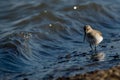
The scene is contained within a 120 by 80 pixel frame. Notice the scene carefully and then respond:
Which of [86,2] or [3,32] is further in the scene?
[86,2]

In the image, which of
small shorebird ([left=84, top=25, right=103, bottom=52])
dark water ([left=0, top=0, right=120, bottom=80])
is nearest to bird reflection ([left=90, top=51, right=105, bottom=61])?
dark water ([left=0, top=0, right=120, bottom=80])

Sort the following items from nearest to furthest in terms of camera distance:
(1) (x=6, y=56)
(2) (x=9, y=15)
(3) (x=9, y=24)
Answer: (1) (x=6, y=56)
(3) (x=9, y=24)
(2) (x=9, y=15)

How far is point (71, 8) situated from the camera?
46.8 feet

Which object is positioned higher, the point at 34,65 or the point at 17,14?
the point at 17,14

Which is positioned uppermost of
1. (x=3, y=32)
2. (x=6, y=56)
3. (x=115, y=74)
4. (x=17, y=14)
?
(x=17, y=14)

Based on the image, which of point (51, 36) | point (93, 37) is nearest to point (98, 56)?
point (93, 37)

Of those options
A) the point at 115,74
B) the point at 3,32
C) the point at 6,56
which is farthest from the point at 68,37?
the point at 115,74

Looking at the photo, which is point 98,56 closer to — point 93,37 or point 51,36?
point 93,37

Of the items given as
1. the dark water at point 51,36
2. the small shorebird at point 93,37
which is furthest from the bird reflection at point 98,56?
the small shorebird at point 93,37

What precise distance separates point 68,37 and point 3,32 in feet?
5.85

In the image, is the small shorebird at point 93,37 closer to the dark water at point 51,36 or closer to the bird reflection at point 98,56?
the dark water at point 51,36

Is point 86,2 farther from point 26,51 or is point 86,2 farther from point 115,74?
point 115,74

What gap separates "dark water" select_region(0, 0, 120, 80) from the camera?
27.0 feet

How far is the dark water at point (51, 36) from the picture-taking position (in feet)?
27.0
